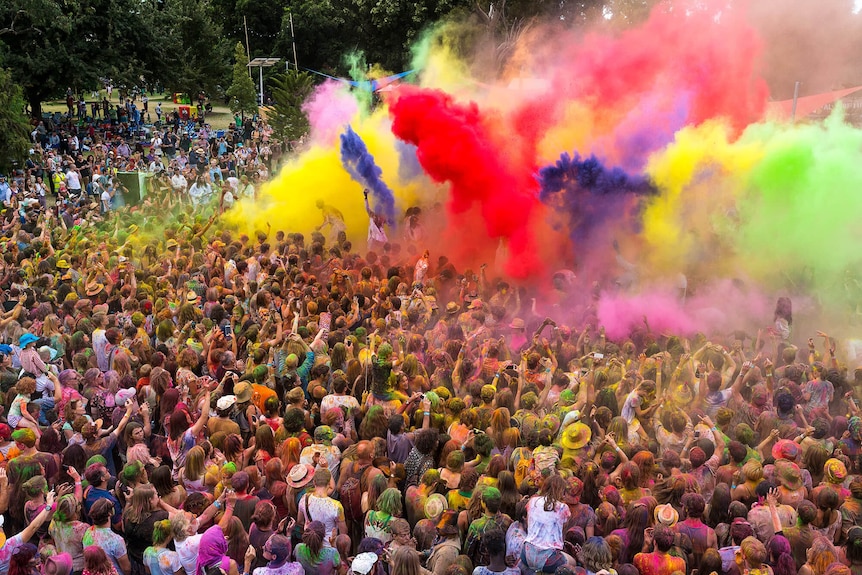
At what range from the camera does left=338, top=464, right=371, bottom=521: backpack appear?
5535mm

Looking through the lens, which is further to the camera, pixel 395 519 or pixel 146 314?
pixel 146 314

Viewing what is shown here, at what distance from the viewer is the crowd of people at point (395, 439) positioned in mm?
4863

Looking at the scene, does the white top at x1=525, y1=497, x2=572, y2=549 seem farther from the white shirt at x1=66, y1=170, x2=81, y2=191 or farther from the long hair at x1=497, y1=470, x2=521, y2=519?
the white shirt at x1=66, y1=170, x2=81, y2=191

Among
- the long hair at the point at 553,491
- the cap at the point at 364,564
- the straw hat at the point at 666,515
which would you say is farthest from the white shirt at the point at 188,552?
the straw hat at the point at 666,515

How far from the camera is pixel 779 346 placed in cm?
856

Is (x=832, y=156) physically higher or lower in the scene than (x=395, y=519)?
higher

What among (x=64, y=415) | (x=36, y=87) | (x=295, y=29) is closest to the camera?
(x=64, y=415)

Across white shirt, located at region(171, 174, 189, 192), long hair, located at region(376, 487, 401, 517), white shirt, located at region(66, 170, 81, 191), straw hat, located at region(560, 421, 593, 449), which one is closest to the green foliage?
white shirt, located at region(66, 170, 81, 191)

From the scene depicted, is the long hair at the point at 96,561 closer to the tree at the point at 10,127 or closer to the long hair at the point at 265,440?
the long hair at the point at 265,440

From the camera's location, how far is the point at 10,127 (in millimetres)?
19234

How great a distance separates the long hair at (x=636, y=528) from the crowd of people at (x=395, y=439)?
1cm

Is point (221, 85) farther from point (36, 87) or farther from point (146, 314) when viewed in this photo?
point (146, 314)

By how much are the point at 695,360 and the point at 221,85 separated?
35600 mm

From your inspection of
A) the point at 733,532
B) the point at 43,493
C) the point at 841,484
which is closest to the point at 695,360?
the point at 841,484
